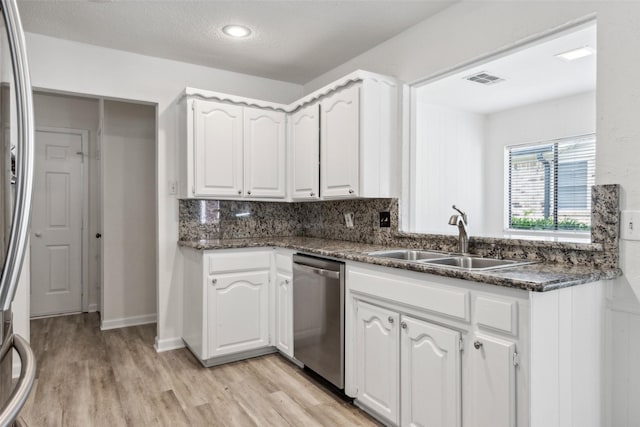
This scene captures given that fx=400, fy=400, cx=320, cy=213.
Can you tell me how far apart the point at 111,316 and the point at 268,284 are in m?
1.89

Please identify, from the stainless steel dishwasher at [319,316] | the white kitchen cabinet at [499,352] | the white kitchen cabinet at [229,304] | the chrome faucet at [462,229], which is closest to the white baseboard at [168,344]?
the white kitchen cabinet at [229,304]

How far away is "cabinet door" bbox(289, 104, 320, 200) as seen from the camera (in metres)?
3.19

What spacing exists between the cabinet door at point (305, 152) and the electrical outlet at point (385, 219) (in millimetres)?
538

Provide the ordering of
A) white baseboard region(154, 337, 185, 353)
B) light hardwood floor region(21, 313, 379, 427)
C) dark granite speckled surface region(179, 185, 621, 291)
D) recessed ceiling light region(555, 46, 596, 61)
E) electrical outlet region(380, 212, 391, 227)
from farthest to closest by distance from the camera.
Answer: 1. white baseboard region(154, 337, 185, 353)
2. electrical outlet region(380, 212, 391, 227)
3. recessed ceiling light region(555, 46, 596, 61)
4. light hardwood floor region(21, 313, 379, 427)
5. dark granite speckled surface region(179, 185, 621, 291)

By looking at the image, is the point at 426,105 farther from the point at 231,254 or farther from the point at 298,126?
the point at 231,254

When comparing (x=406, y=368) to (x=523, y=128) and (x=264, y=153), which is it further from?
(x=523, y=128)

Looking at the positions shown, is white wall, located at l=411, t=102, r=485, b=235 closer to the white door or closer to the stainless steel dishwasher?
the stainless steel dishwasher

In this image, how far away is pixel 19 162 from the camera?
0.87 m

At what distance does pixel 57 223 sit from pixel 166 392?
2.86 meters

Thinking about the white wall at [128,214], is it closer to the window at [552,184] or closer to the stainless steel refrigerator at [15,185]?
the stainless steel refrigerator at [15,185]

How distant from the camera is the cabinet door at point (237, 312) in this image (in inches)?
114

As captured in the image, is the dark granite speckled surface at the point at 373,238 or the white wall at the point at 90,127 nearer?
the dark granite speckled surface at the point at 373,238

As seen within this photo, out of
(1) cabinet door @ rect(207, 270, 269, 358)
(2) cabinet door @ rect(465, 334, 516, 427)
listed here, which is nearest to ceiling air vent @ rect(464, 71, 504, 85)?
(1) cabinet door @ rect(207, 270, 269, 358)

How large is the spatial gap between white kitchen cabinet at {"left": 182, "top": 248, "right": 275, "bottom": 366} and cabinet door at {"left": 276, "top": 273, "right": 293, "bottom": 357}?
0.29ft
